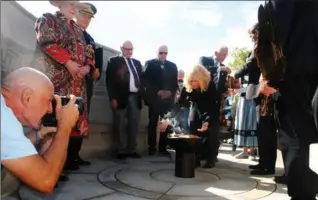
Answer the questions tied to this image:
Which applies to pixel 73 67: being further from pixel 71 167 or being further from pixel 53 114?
pixel 53 114

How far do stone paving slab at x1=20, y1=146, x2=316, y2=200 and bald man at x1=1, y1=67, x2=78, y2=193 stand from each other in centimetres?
119

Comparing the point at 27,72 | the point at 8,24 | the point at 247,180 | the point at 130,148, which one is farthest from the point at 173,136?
the point at 27,72

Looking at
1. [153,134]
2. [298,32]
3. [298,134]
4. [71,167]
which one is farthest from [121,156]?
[298,32]

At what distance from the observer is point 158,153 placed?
577 centimetres

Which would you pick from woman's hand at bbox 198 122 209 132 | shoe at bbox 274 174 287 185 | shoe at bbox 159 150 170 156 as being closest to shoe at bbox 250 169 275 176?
shoe at bbox 274 174 287 185

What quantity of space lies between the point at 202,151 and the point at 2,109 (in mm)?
3789

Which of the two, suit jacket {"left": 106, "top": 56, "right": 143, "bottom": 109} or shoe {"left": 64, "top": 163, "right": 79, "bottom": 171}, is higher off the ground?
suit jacket {"left": 106, "top": 56, "right": 143, "bottom": 109}

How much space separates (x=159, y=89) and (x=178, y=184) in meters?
2.71

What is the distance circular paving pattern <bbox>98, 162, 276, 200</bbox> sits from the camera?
296 cm

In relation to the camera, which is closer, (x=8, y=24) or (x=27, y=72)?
(x=27, y=72)

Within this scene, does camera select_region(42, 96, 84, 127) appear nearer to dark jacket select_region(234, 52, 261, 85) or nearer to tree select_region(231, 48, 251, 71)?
dark jacket select_region(234, 52, 261, 85)

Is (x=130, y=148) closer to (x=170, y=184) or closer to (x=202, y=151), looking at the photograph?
(x=202, y=151)

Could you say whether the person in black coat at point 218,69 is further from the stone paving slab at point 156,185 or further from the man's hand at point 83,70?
the man's hand at point 83,70

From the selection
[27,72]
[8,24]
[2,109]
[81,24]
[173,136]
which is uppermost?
[81,24]
